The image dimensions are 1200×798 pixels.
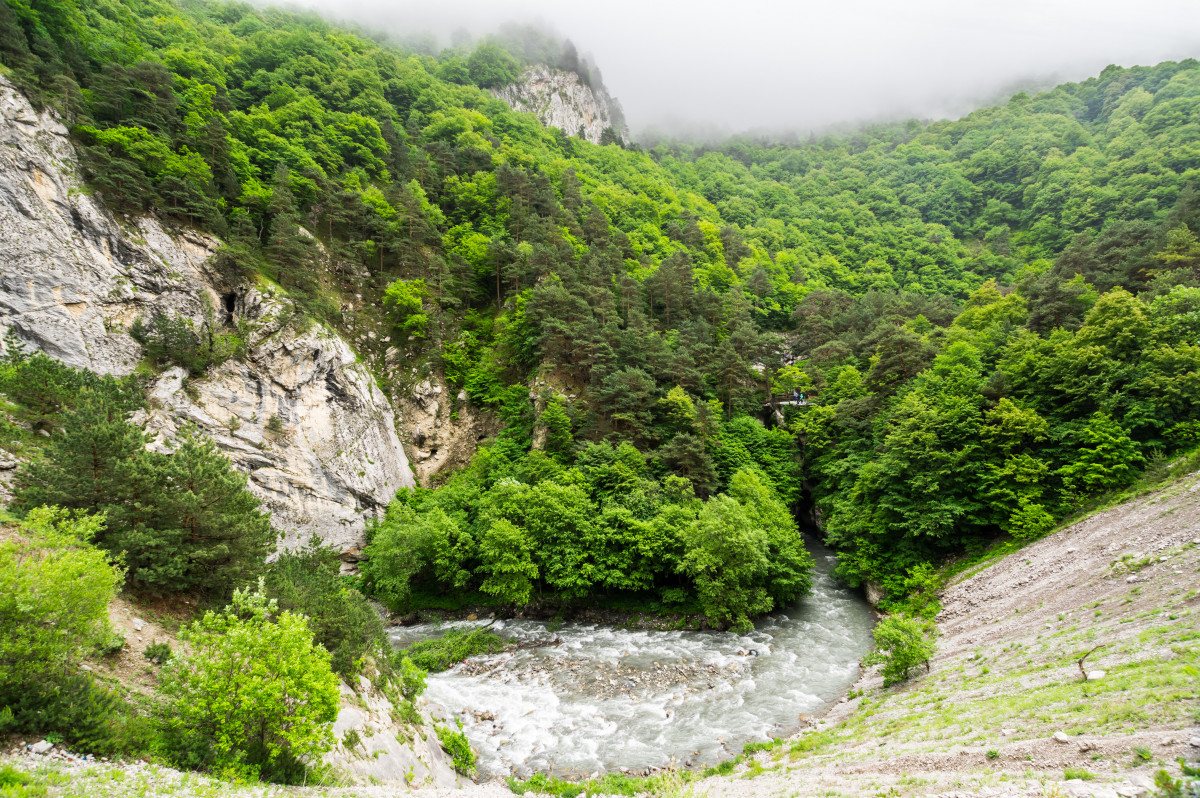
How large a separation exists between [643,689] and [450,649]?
1115cm

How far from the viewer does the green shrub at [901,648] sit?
1692cm

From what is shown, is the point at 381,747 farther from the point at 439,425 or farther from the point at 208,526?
the point at 439,425

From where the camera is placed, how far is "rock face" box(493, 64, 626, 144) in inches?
4053

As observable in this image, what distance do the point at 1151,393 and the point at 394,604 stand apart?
4563 cm

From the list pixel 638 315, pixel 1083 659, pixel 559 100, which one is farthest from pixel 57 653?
pixel 559 100

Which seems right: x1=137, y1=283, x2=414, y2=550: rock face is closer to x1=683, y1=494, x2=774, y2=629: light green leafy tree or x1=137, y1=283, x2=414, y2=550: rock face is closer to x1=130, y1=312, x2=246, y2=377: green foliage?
x1=130, y1=312, x2=246, y2=377: green foliage

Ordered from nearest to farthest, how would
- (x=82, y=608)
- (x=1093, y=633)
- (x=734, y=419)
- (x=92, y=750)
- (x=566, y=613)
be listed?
(x=92, y=750) → (x=82, y=608) → (x=1093, y=633) → (x=566, y=613) → (x=734, y=419)

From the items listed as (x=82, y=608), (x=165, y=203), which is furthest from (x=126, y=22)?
(x=82, y=608)

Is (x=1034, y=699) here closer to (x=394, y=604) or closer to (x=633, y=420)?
(x=633, y=420)

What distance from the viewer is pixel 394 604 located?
102 ft

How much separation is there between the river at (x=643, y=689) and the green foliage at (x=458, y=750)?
55cm

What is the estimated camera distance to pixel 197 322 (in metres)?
32.3

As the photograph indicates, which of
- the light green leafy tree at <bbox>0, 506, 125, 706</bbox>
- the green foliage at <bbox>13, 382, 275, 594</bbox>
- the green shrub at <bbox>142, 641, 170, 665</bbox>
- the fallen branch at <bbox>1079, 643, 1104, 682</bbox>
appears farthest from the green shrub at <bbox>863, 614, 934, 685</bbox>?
the green foliage at <bbox>13, 382, 275, 594</bbox>

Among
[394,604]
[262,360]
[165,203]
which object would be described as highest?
[165,203]
